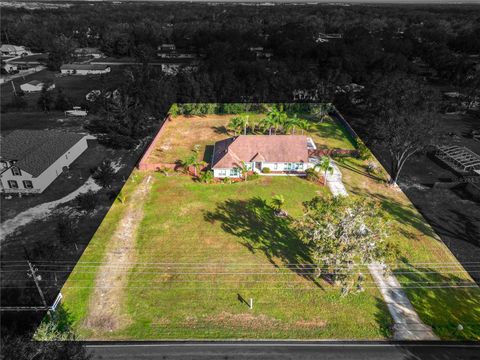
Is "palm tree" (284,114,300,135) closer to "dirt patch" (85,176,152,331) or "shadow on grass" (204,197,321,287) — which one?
"shadow on grass" (204,197,321,287)

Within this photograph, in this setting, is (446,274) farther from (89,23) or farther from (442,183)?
(89,23)

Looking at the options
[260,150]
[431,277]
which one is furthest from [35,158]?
[431,277]

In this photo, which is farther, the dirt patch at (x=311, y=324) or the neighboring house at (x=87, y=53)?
the neighboring house at (x=87, y=53)

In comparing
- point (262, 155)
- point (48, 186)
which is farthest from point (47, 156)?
point (262, 155)

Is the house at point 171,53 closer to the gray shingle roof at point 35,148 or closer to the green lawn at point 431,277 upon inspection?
the gray shingle roof at point 35,148

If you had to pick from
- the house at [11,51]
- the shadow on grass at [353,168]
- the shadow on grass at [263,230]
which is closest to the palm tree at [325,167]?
the shadow on grass at [353,168]

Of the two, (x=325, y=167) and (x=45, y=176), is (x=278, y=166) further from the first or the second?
(x=45, y=176)

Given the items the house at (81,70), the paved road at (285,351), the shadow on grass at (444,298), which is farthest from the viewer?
the house at (81,70)
